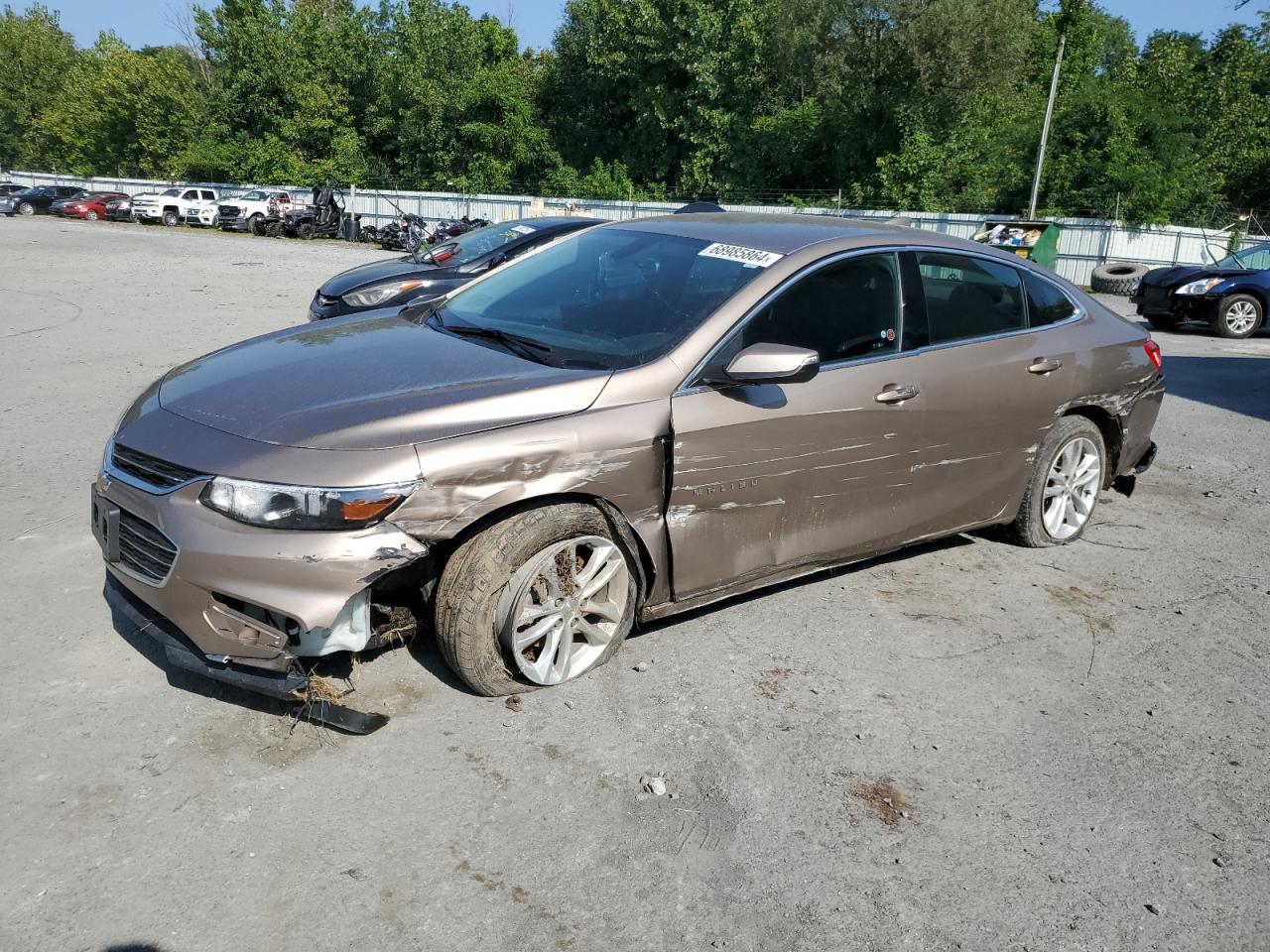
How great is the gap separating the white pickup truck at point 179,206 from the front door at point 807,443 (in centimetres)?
4023

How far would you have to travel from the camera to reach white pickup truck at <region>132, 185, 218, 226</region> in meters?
40.2

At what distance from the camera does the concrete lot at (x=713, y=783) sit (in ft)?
9.13

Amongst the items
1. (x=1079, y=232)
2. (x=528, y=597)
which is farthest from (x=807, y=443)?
(x=1079, y=232)

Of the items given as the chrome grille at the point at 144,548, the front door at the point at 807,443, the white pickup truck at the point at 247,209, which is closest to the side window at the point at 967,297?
the front door at the point at 807,443

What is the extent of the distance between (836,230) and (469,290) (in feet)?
5.71

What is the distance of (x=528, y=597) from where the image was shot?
3.68 meters

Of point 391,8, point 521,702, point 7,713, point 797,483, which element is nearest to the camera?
point 7,713

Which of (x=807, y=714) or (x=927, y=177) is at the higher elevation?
(x=927, y=177)

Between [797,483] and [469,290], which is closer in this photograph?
[797,483]

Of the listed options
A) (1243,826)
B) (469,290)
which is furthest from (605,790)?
(469,290)

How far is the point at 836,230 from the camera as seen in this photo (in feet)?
15.5

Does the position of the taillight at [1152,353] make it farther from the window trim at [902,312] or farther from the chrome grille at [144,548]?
the chrome grille at [144,548]

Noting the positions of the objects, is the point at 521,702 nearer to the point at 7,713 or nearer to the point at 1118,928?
the point at 7,713

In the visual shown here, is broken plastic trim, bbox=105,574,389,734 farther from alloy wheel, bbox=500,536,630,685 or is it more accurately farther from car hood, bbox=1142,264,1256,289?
car hood, bbox=1142,264,1256,289
